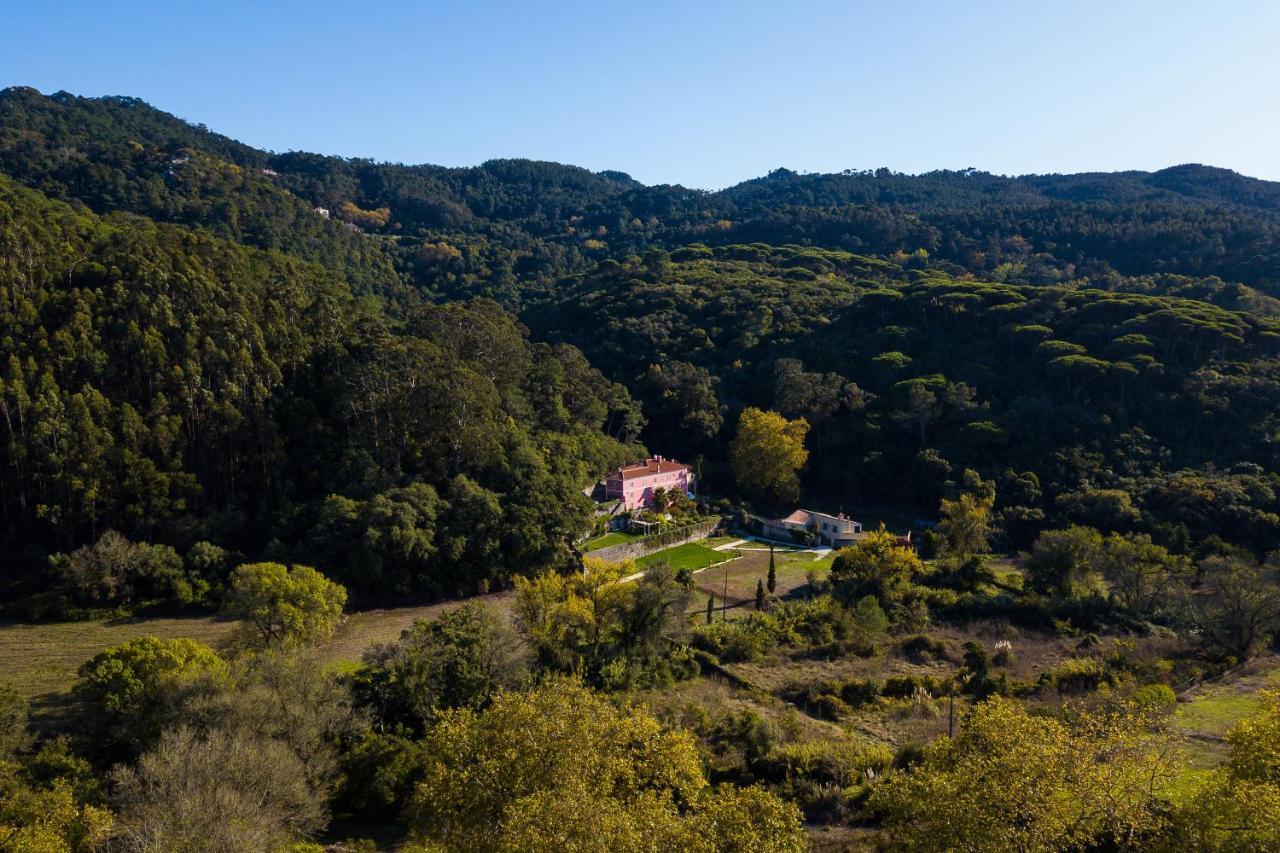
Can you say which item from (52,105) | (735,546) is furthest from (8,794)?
(52,105)

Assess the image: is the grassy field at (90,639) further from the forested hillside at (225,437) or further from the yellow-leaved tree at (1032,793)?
the yellow-leaved tree at (1032,793)

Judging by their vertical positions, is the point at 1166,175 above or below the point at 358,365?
above

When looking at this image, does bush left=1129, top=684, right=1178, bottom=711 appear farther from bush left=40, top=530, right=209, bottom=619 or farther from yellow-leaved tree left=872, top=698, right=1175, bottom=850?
bush left=40, top=530, right=209, bottom=619

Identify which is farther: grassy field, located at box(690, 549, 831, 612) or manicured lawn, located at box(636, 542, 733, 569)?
manicured lawn, located at box(636, 542, 733, 569)

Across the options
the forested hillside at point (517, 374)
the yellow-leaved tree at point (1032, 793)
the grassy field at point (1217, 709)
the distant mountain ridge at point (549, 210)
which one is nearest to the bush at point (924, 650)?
the grassy field at point (1217, 709)

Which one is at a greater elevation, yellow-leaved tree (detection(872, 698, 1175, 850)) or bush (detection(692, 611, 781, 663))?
yellow-leaved tree (detection(872, 698, 1175, 850))

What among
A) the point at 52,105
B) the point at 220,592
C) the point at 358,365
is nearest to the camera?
the point at 220,592

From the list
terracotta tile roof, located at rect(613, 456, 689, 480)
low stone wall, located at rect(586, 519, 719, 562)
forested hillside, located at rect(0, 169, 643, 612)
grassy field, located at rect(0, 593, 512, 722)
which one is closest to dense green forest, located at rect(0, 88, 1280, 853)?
forested hillside, located at rect(0, 169, 643, 612)

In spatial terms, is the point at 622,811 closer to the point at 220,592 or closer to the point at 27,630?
the point at 220,592
